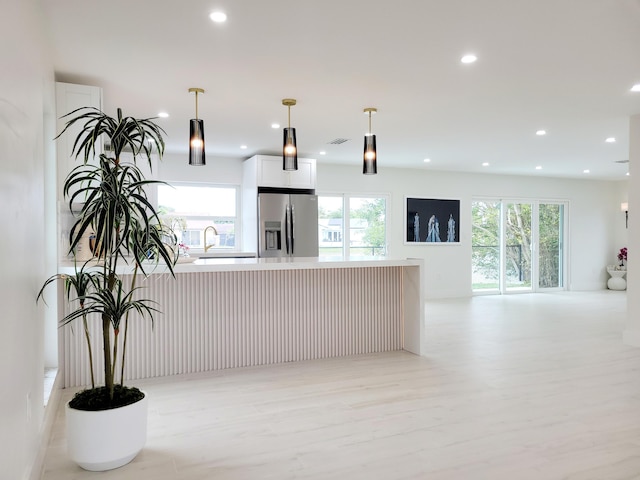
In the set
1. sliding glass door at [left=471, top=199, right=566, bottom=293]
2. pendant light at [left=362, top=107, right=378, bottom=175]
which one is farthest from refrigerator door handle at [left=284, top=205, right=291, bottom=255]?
sliding glass door at [left=471, top=199, right=566, bottom=293]

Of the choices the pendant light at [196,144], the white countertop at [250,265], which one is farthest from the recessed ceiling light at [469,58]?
the pendant light at [196,144]

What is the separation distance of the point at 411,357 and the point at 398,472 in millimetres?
2189

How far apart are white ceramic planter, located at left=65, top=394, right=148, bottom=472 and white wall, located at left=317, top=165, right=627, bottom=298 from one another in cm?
620

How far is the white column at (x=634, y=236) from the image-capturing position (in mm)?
4984

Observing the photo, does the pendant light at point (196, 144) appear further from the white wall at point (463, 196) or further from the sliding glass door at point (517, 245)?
the sliding glass door at point (517, 245)

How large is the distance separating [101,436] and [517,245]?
29.7 ft

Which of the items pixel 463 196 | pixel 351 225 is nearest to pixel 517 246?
pixel 463 196

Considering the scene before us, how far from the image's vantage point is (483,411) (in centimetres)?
A: 301

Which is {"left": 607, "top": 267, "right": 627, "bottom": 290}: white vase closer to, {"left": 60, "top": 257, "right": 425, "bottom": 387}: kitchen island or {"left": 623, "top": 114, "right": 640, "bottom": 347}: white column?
{"left": 623, "top": 114, "right": 640, "bottom": 347}: white column

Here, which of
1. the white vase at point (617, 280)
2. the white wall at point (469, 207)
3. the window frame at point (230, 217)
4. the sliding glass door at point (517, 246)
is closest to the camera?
the window frame at point (230, 217)

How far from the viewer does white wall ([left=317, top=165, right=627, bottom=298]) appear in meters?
8.59

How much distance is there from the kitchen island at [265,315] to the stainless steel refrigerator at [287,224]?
2.45m

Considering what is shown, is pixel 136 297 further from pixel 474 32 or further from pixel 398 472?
pixel 474 32

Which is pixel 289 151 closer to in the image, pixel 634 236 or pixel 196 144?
pixel 196 144
